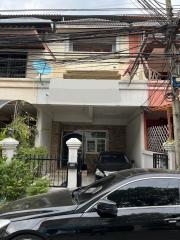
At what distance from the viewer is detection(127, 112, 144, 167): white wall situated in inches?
565

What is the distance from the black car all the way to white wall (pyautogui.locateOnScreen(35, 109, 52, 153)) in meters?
9.95

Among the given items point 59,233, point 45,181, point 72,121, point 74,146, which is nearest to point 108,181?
point 59,233

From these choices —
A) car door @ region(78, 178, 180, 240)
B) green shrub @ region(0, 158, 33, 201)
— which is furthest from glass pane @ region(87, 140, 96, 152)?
car door @ region(78, 178, 180, 240)

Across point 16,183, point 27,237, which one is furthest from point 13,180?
point 27,237

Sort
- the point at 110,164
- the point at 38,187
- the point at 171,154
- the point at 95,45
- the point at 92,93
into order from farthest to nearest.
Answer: the point at 95,45, the point at 92,93, the point at 110,164, the point at 171,154, the point at 38,187

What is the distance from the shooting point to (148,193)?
4.39 metres

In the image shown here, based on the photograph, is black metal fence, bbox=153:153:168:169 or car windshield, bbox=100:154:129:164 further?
car windshield, bbox=100:154:129:164

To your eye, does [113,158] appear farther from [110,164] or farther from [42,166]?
[42,166]

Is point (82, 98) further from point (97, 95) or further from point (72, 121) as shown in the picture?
point (72, 121)

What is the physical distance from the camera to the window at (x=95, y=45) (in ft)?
60.6

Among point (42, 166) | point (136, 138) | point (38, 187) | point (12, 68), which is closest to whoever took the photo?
point (38, 187)

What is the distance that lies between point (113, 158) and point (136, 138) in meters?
2.05

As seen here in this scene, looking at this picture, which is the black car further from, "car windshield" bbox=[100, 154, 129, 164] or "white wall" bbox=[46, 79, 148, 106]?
"white wall" bbox=[46, 79, 148, 106]

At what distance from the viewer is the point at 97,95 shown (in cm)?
1388
